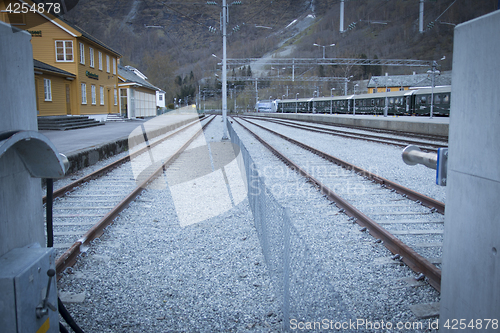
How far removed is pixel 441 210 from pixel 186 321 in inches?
176

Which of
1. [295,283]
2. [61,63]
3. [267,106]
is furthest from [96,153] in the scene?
[267,106]

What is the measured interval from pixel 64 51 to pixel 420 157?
34500 millimetres

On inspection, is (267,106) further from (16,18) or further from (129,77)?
(16,18)

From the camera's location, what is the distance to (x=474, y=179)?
81.3 inches

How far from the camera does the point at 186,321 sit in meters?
3.21

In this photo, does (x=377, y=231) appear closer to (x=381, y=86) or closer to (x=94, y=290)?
(x=94, y=290)

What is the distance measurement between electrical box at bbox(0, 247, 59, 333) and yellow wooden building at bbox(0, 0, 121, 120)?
26069mm

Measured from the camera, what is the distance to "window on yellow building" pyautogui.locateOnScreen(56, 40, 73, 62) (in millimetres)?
31438

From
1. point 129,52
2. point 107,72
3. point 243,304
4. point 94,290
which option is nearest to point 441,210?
point 243,304

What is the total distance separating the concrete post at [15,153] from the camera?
7.11ft

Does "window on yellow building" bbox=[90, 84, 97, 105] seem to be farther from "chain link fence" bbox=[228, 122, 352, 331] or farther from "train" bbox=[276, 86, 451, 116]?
"chain link fence" bbox=[228, 122, 352, 331]

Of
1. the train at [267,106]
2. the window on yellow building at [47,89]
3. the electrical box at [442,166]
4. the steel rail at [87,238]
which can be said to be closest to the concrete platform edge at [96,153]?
the steel rail at [87,238]

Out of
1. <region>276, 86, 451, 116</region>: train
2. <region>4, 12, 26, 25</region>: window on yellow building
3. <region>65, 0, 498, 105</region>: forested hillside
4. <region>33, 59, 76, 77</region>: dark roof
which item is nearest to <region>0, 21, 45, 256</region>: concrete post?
Result: <region>33, 59, 76, 77</region>: dark roof

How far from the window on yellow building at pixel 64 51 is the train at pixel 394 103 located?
28825 mm
